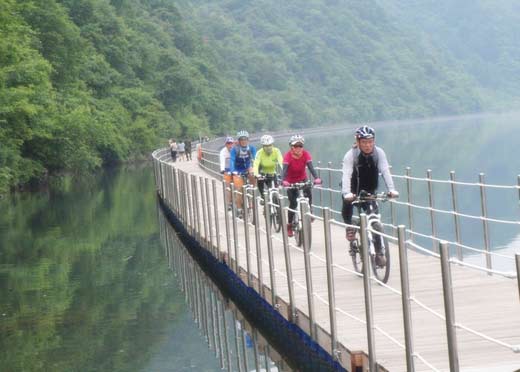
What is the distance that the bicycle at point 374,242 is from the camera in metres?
13.0

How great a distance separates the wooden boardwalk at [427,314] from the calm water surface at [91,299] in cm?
160

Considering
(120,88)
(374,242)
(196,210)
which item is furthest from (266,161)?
(120,88)

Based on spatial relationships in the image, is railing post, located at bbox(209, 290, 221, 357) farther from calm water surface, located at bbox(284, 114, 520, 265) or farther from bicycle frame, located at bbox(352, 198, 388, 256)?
calm water surface, located at bbox(284, 114, 520, 265)

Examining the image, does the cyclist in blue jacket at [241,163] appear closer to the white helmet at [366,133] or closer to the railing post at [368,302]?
the white helmet at [366,133]

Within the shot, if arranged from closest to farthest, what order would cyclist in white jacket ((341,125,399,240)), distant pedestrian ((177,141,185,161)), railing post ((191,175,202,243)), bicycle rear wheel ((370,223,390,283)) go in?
bicycle rear wheel ((370,223,390,283)) < cyclist in white jacket ((341,125,399,240)) < railing post ((191,175,202,243)) < distant pedestrian ((177,141,185,161))

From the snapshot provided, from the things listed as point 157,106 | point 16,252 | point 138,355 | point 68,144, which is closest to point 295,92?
point 157,106

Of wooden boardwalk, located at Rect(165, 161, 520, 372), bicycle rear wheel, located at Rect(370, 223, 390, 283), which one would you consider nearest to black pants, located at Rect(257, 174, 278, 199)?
wooden boardwalk, located at Rect(165, 161, 520, 372)

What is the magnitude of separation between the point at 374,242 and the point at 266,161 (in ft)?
25.6

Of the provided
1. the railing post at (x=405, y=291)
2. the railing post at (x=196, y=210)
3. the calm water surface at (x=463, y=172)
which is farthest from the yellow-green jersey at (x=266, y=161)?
the railing post at (x=405, y=291)

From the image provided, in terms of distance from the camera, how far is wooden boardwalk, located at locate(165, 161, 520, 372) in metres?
9.34

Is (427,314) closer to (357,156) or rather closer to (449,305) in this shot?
(357,156)

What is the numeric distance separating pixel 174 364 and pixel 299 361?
176 centimetres

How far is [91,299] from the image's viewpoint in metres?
19.1

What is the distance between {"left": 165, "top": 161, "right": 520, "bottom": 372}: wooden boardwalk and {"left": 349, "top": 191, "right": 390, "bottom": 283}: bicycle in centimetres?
21
